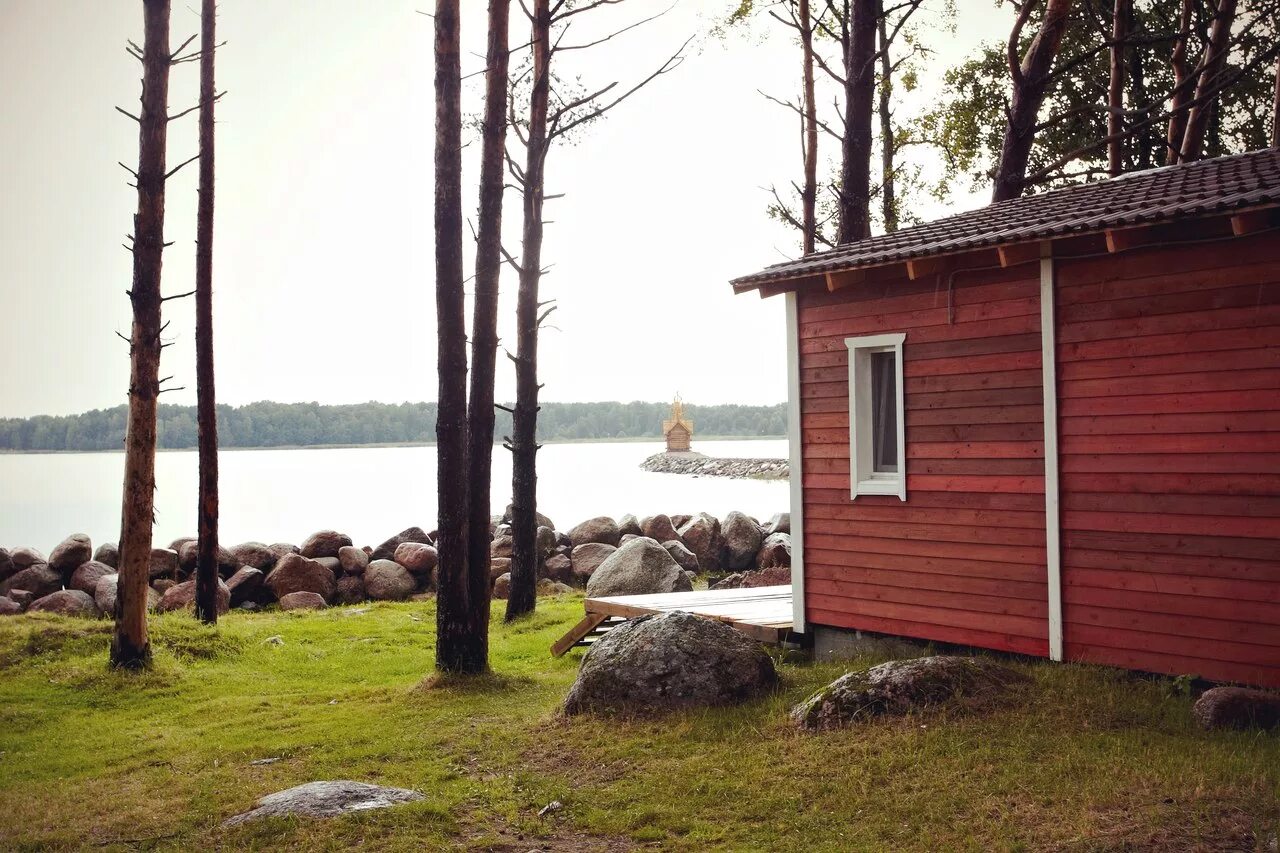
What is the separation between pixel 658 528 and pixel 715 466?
5621 cm

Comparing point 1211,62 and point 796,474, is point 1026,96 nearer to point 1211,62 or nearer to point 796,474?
point 1211,62

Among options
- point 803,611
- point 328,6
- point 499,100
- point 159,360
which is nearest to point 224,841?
point 803,611

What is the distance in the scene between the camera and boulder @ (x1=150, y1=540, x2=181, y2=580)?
1872 cm

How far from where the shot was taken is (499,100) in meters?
11.7

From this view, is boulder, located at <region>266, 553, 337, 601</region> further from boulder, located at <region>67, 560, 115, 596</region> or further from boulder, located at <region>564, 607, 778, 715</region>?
boulder, located at <region>564, 607, 778, 715</region>

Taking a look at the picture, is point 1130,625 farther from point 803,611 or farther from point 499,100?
point 499,100

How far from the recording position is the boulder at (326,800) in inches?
258

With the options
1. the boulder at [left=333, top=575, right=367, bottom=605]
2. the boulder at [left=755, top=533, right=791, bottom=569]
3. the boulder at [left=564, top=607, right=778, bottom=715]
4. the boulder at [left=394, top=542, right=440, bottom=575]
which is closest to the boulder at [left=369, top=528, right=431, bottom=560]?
the boulder at [left=394, top=542, right=440, bottom=575]

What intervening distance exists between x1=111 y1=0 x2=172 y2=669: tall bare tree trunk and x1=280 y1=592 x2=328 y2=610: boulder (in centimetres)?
571

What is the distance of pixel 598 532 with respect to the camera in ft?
68.4

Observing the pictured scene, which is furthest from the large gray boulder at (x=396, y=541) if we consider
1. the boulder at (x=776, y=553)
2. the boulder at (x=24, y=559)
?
the boulder at (x=776, y=553)

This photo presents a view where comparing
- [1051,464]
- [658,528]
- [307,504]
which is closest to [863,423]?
[1051,464]

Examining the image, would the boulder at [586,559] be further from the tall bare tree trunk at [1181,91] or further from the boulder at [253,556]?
the tall bare tree trunk at [1181,91]

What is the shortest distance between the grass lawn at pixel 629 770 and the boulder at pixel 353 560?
819cm
